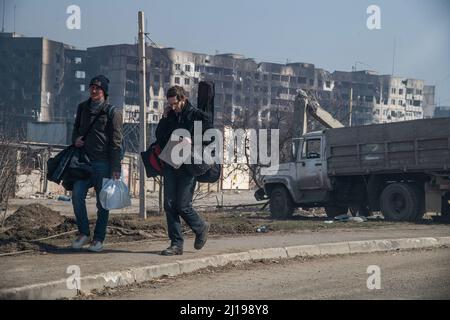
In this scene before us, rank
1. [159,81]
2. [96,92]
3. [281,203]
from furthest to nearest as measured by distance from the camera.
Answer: [159,81] < [281,203] < [96,92]

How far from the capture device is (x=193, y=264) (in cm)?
778

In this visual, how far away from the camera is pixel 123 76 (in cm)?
8656

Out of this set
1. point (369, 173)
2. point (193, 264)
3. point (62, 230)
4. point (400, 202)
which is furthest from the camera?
point (369, 173)

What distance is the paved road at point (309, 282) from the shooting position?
6.46 m

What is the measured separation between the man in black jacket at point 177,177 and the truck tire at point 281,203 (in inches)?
480

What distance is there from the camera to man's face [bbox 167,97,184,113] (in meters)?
8.14

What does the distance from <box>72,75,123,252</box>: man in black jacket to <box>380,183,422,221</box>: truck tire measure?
1137cm

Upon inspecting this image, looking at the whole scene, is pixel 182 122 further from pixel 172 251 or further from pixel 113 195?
pixel 172 251

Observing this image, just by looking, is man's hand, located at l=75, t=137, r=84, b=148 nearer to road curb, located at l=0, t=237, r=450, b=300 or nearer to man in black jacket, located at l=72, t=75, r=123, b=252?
man in black jacket, located at l=72, t=75, r=123, b=252

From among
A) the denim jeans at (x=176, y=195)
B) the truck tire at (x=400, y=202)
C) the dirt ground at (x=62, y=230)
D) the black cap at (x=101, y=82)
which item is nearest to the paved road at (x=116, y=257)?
the denim jeans at (x=176, y=195)

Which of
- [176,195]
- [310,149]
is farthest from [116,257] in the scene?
[310,149]

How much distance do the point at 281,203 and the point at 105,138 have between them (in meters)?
12.5

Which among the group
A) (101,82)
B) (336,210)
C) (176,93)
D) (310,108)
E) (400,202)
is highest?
(310,108)
